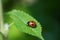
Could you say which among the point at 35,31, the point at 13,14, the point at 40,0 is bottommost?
the point at 35,31

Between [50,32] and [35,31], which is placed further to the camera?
[50,32]

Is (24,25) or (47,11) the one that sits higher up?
(47,11)

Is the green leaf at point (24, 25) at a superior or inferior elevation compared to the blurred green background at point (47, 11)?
inferior

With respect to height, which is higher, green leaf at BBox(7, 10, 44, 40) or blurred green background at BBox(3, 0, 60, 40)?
blurred green background at BBox(3, 0, 60, 40)

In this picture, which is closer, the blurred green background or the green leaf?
the green leaf

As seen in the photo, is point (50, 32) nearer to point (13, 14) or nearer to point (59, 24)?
point (59, 24)

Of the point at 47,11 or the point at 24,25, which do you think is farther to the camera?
the point at 47,11

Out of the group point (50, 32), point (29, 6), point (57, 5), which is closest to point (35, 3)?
point (29, 6)

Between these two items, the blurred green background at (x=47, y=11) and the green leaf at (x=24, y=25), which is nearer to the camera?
the green leaf at (x=24, y=25)
